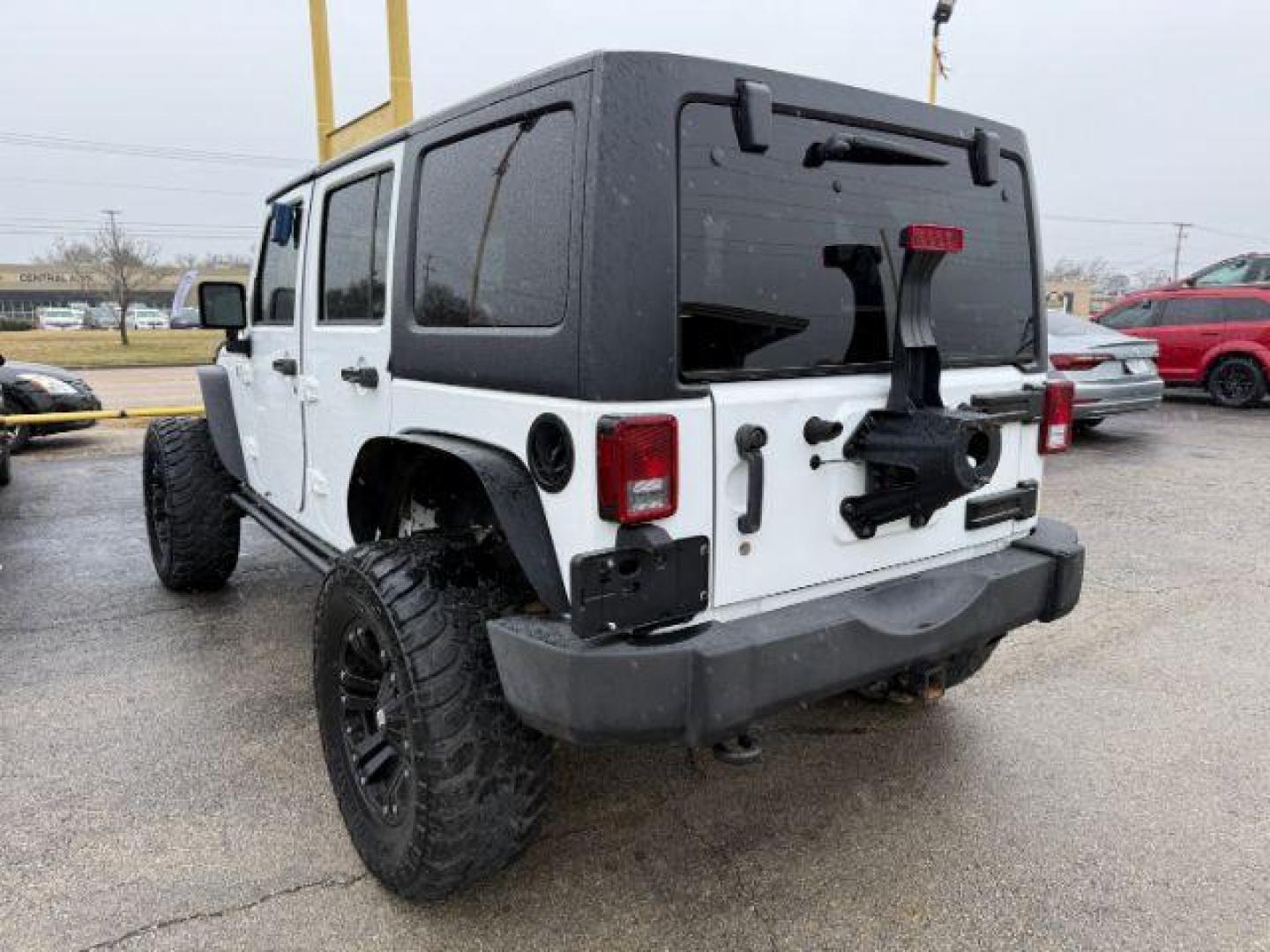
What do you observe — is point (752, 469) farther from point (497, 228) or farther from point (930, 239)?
point (497, 228)

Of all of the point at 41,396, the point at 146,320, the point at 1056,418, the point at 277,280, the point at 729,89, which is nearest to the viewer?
the point at 729,89

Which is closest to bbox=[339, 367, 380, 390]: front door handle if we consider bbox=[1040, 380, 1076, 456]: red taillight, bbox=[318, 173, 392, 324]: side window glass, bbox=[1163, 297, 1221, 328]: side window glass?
bbox=[318, 173, 392, 324]: side window glass

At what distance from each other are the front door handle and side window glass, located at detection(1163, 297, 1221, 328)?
42.5ft

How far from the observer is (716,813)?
284cm

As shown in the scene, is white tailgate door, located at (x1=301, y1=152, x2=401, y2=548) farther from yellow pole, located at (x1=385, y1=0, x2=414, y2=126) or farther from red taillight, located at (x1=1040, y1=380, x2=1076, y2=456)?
red taillight, located at (x1=1040, y1=380, x2=1076, y2=456)

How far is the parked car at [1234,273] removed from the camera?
13625 mm

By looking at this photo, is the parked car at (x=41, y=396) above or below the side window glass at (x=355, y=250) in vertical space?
below

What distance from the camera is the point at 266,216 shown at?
420 centimetres

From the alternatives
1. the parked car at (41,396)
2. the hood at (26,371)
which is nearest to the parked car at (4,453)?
the parked car at (41,396)

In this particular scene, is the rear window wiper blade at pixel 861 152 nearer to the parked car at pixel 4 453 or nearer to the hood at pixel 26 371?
the parked car at pixel 4 453

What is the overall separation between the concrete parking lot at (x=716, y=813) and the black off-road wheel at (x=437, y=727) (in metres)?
0.22

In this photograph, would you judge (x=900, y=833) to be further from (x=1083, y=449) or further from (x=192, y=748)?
(x=1083, y=449)

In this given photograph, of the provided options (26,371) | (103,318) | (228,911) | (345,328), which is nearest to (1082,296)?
(103,318)

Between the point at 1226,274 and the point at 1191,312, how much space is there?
2.43 m
